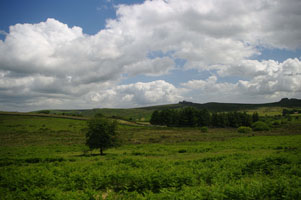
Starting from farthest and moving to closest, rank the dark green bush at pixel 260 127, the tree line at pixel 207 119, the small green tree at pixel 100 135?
the tree line at pixel 207 119 → the dark green bush at pixel 260 127 → the small green tree at pixel 100 135

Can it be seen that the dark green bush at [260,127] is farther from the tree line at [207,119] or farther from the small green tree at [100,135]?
the small green tree at [100,135]

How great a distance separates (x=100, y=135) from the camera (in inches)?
1182

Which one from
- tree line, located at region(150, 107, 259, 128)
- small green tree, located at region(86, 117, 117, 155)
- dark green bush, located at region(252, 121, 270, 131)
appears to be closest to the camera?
small green tree, located at region(86, 117, 117, 155)

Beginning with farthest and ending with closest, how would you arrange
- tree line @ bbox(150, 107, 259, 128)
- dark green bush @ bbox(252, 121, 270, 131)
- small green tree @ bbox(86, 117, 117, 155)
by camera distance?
tree line @ bbox(150, 107, 259, 128)
dark green bush @ bbox(252, 121, 270, 131)
small green tree @ bbox(86, 117, 117, 155)

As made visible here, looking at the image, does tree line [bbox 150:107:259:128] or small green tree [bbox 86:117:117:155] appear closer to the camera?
small green tree [bbox 86:117:117:155]

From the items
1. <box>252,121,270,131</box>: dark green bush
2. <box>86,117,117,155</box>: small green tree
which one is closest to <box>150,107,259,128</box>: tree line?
<box>252,121,270,131</box>: dark green bush

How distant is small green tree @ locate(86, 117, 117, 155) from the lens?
1179 inches

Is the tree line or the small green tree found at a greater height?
the small green tree

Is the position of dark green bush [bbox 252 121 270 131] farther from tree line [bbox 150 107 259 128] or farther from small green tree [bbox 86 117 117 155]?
small green tree [bbox 86 117 117 155]

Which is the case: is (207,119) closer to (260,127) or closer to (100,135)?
(260,127)

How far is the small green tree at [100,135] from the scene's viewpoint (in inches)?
1179

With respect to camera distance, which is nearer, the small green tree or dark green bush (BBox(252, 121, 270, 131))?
the small green tree

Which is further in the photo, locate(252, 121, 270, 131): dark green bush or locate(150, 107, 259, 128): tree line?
locate(150, 107, 259, 128): tree line

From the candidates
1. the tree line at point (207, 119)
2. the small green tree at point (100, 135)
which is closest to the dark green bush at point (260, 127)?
the tree line at point (207, 119)
